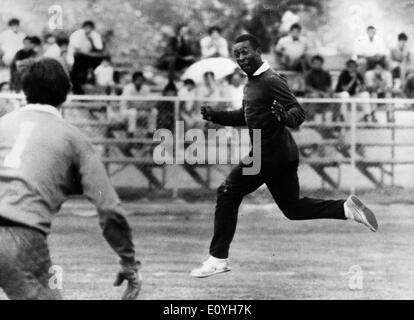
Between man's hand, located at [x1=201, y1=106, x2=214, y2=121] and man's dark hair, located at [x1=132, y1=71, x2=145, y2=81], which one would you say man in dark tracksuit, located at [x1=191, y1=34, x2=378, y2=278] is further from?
man's dark hair, located at [x1=132, y1=71, x2=145, y2=81]

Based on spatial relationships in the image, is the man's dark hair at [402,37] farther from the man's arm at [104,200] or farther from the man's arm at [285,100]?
the man's arm at [104,200]

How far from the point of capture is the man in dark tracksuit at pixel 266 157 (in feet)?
28.3

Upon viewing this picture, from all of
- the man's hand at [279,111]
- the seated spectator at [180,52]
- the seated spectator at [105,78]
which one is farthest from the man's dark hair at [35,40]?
the man's hand at [279,111]

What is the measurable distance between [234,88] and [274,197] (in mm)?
7316

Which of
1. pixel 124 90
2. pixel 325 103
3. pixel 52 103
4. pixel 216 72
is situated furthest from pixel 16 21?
pixel 52 103

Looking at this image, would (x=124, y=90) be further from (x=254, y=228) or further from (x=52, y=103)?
(x=52, y=103)

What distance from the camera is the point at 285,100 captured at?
864 cm

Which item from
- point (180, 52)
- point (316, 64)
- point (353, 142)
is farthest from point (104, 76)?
point (353, 142)

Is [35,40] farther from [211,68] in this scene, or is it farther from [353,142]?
[353,142]

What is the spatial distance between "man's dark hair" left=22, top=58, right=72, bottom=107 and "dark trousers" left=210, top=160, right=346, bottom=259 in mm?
3456

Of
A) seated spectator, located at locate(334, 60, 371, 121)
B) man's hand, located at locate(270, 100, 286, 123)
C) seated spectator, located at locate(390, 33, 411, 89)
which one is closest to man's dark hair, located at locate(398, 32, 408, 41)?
seated spectator, located at locate(390, 33, 411, 89)

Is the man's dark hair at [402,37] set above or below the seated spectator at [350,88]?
above

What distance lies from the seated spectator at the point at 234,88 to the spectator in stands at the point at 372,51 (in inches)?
64.7
